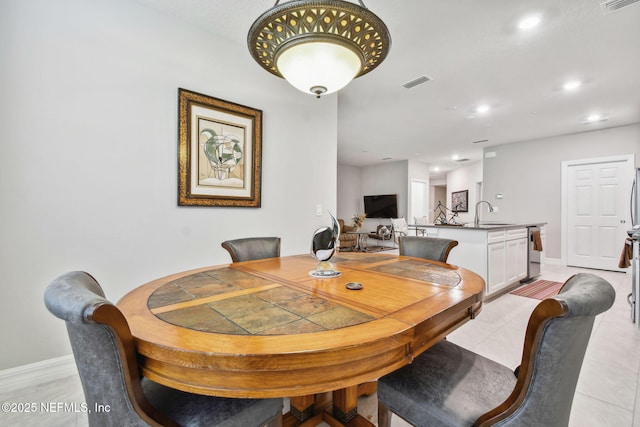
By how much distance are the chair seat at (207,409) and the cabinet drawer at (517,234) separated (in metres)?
4.01

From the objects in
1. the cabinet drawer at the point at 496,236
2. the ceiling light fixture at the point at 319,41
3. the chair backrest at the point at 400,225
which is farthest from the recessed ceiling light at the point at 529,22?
the chair backrest at the point at 400,225

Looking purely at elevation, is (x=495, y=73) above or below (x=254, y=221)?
above

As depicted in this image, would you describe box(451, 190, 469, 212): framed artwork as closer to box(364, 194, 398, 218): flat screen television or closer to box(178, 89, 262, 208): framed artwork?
box(364, 194, 398, 218): flat screen television

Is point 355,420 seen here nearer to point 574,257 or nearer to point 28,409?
point 28,409

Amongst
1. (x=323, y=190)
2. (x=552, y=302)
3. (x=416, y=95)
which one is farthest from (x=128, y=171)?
(x=416, y=95)

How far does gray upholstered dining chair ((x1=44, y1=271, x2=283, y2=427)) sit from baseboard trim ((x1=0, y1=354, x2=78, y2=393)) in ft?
5.16

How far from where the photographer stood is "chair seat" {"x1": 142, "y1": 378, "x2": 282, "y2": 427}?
0.85 meters

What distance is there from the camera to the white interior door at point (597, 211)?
4996 millimetres

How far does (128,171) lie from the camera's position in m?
2.10

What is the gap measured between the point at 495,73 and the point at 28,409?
16.2 ft

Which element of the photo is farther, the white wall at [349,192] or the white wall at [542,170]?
the white wall at [349,192]

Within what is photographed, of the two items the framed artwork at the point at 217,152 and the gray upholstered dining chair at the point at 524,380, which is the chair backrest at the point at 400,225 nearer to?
the framed artwork at the point at 217,152

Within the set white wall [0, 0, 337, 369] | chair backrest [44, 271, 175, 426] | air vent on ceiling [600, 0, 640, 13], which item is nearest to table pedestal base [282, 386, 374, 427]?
chair backrest [44, 271, 175, 426]

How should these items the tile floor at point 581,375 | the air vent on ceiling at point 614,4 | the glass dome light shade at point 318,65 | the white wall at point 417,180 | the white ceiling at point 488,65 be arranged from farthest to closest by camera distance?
the white wall at point 417,180 < the white ceiling at point 488,65 < the air vent on ceiling at point 614,4 < the tile floor at point 581,375 < the glass dome light shade at point 318,65
